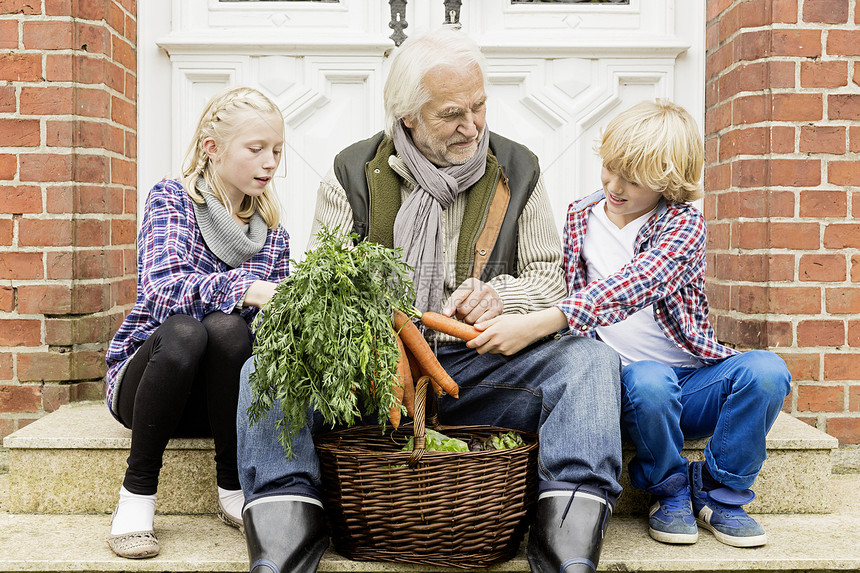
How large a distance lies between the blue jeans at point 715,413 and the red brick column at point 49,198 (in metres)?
1.83

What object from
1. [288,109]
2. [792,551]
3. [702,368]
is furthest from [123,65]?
[792,551]

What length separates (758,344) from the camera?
109 inches

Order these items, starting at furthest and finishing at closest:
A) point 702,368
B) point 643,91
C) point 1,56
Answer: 1. point 643,91
2. point 1,56
3. point 702,368

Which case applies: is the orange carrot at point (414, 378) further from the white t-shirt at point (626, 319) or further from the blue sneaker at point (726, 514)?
the blue sneaker at point (726, 514)

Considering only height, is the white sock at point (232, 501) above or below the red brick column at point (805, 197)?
below

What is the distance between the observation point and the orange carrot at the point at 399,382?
1.85 meters

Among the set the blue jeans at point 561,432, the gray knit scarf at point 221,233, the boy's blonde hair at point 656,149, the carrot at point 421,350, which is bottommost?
the blue jeans at point 561,432

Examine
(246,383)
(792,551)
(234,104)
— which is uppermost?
(234,104)

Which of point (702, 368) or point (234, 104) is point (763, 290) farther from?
point (234, 104)

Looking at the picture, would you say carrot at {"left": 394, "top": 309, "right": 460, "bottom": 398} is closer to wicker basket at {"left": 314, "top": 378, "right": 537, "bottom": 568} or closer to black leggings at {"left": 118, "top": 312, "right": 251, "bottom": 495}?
wicker basket at {"left": 314, "top": 378, "right": 537, "bottom": 568}

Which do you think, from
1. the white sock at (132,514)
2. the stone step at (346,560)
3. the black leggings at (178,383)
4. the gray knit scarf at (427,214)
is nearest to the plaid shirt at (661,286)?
the gray knit scarf at (427,214)

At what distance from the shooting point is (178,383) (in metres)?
2.00

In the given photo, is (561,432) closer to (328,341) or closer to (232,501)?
(328,341)

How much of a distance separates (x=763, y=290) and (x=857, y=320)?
1.10 feet
